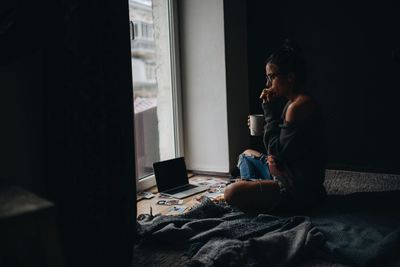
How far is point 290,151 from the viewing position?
221cm

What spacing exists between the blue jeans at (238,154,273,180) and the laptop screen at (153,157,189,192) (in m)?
0.49

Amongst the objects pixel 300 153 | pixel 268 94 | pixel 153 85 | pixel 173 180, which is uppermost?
pixel 153 85

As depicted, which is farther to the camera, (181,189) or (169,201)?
(181,189)

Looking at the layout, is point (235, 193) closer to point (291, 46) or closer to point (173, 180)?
point (173, 180)

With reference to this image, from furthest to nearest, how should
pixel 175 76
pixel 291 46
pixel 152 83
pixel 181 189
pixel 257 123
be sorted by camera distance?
pixel 175 76 < pixel 152 83 < pixel 181 189 < pixel 257 123 < pixel 291 46

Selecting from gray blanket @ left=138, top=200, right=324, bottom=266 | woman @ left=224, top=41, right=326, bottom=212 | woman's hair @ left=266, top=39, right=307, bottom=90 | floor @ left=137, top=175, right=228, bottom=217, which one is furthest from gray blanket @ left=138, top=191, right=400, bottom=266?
woman's hair @ left=266, top=39, right=307, bottom=90

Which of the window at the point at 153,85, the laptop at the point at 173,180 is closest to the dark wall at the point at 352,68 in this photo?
the window at the point at 153,85

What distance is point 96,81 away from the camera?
166cm

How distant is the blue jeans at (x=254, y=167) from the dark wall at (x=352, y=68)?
41.4 inches

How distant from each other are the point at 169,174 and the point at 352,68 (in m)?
1.83

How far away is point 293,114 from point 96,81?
116 cm

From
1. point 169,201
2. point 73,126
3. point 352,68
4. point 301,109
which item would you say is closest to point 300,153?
point 301,109

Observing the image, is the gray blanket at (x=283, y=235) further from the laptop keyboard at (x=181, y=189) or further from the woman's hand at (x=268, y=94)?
the woman's hand at (x=268, y=94)

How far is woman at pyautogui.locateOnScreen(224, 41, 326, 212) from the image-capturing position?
222 centimetres
